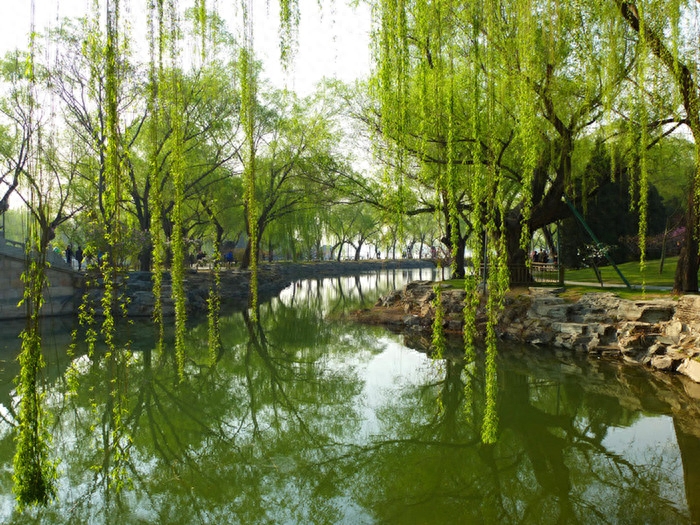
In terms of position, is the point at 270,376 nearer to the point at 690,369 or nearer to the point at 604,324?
the point at 604,324

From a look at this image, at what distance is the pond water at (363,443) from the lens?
3830 millimetres

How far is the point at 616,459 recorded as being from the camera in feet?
15.5

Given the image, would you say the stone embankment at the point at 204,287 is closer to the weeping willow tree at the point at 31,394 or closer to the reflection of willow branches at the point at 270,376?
the weeping willow tree at the point at 31,394

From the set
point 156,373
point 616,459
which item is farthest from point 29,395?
point 156,373

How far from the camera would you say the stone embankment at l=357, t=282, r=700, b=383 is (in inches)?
307

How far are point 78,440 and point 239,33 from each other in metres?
4.50

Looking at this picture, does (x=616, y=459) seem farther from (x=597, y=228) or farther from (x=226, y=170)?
(x=226, y=170)

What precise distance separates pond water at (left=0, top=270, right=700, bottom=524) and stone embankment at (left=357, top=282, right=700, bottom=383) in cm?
48

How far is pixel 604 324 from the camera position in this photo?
9.30 meters

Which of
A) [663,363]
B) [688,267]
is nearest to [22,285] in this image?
[663,363]

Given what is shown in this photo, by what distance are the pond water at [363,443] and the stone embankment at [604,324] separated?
48cm

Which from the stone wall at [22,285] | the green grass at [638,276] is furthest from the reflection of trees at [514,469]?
the stone wall at [22,285]

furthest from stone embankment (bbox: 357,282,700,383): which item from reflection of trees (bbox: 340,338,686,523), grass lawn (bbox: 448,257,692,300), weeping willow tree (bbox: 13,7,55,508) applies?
weeping willow tree (bbox: 13,7,55,508)

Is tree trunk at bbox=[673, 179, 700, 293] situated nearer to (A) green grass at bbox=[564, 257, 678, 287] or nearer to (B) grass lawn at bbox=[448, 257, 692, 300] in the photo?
(B) grass lawn at bbox=[448, 257, 692, 300]
